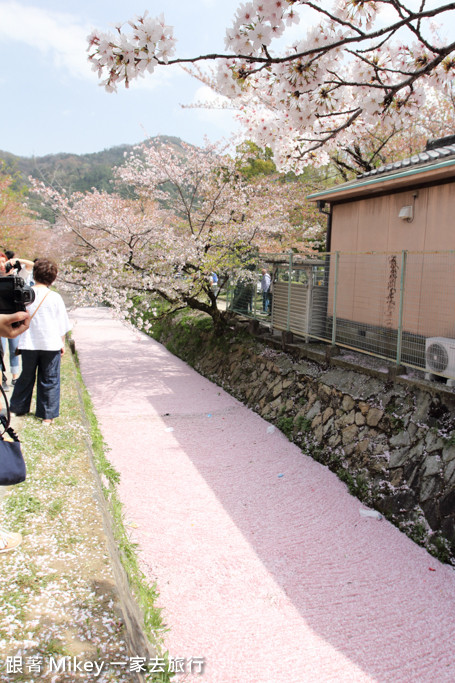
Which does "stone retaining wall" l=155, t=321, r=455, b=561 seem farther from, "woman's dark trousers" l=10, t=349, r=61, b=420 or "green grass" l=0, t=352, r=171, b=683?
"woman's dark trousers" l=10, t=349, r=61, b=420

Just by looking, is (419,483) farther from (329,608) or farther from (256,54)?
(256,54)

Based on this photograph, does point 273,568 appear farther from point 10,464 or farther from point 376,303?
point 376,303

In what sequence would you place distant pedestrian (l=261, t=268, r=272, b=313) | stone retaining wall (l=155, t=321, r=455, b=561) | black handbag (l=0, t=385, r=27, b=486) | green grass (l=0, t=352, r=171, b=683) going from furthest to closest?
1. distant pedestrian (l=261, t=268, r=272, b=313)
2. stone retaining wall (l=155, t=321, r=455, b=561)
3. black handbag (l=0, t=385, r=27, b=486)
4. green grass (l=0, t=352, r=171, b=683)

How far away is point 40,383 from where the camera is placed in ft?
17.1

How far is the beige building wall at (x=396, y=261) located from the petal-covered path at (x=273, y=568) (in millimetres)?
2593

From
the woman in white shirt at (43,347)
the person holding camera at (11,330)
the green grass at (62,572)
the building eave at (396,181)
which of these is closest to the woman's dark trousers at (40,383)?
the woman in white shirt at (43,347)

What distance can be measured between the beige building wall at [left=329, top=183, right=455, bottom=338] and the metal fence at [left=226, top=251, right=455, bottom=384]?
15 millimetres

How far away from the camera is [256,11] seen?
9.70 ft

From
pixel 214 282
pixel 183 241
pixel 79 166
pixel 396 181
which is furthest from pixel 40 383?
pixel 79 166

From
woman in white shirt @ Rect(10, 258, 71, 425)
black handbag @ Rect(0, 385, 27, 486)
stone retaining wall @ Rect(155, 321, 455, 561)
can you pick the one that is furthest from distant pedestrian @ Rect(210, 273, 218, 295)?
black handbag @ Rect(0, 385, 27, 486)

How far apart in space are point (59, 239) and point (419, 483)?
88.6 feet

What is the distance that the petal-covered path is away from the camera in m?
3.24

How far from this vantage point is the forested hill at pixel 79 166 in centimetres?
3505

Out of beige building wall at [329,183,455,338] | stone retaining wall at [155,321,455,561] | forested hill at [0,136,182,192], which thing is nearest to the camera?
stone retaining wall at [155,321,455,561]
